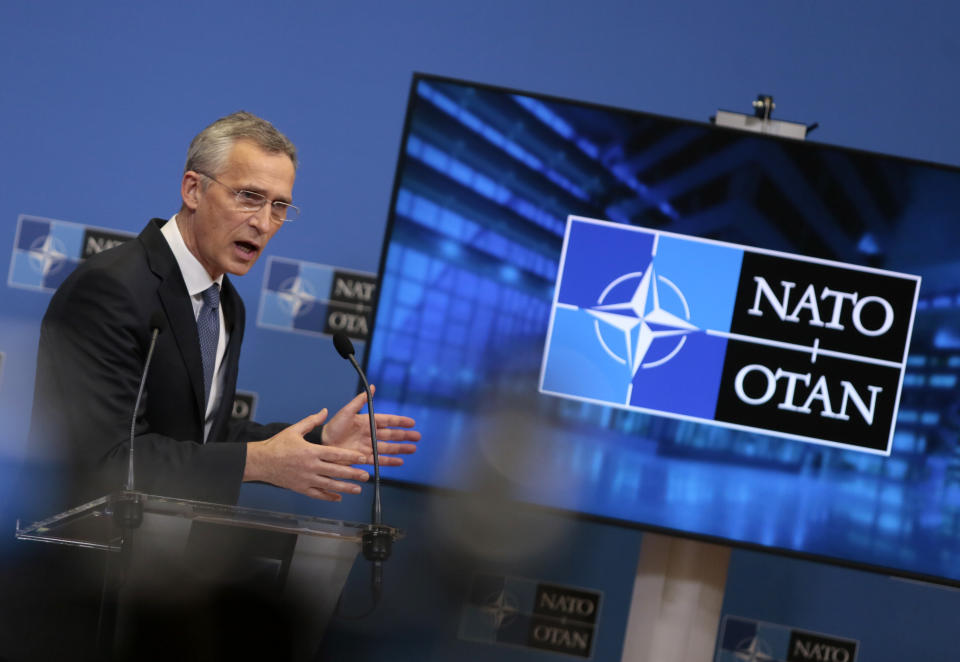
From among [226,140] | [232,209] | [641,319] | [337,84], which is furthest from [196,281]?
[337,84]

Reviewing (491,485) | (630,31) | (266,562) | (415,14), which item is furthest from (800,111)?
→ (266,562)

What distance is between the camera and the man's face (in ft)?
6.16

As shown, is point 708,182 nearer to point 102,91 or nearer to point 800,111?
point 800,111

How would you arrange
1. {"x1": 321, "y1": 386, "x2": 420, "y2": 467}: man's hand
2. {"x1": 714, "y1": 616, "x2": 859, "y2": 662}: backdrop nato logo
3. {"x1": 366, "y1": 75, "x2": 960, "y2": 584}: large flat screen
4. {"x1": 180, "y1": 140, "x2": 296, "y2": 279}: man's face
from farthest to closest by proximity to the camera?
{"x1": 714, "y1": 616, "x2": 859, "y2": 662}: backdrop nato logo < {"x1": 366, "y1": 75, "x2": 960, "y2": 584}: large flat screen < {"x1": 180, "y1": 140, "x2": 296, "y2": 279}: man's face < {"x1": 321, "y1": 386, "x2": 420, "y2": 467}: man's hand

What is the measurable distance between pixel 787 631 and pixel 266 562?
2.34m

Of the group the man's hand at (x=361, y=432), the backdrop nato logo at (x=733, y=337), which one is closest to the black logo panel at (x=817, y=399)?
the backdrop nato logo at (x=733, y=337)

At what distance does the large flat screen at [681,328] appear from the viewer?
96.1 inches

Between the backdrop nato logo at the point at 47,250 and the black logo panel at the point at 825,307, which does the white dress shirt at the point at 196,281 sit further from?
Answer: the backdrop nato logo at the point at 47,250

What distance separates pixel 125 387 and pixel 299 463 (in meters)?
0.38

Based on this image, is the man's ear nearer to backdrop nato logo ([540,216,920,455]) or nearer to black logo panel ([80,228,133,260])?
backdrop nato logo ([540,216,920,455])

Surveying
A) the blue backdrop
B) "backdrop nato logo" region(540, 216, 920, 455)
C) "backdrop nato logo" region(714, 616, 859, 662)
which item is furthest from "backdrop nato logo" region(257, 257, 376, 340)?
"backdrop nato logo" region(714, 616, 859, 662)

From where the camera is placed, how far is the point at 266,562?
1146 millimetres

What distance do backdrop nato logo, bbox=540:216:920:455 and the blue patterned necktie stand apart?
2.91ft

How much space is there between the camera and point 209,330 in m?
1.91
